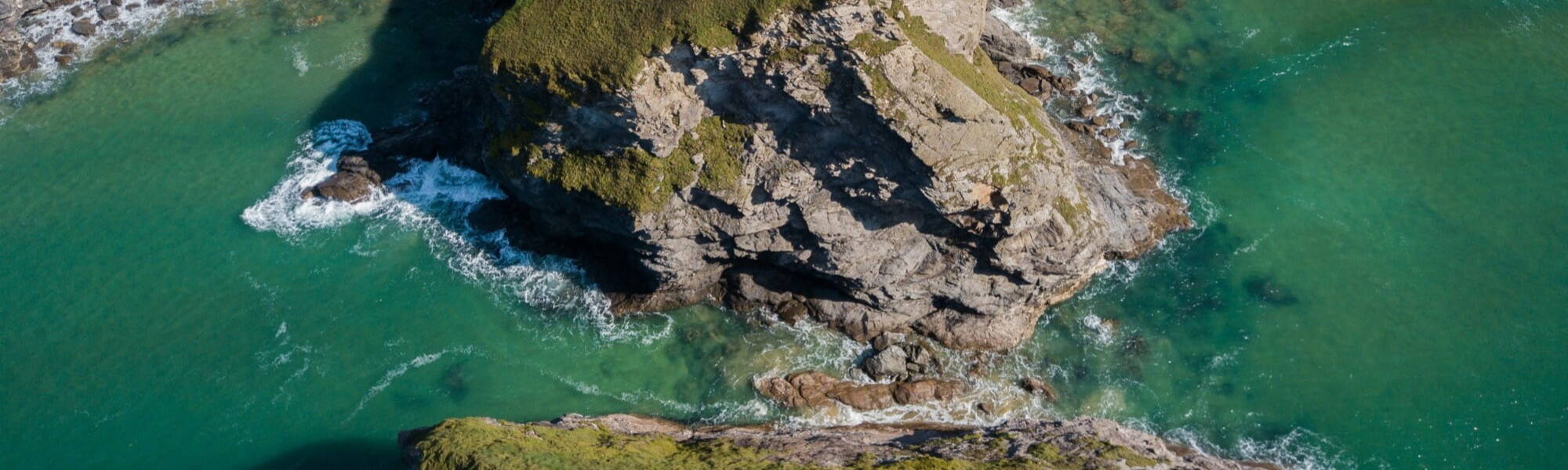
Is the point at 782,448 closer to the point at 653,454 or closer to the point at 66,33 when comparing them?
the point at 653,454

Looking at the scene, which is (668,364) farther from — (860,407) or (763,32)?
(763,32)

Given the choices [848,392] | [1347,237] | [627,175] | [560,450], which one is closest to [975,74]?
[848,392]

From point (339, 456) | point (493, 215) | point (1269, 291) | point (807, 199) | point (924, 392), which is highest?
point (807, 199)

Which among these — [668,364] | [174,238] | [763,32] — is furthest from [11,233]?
[763,32]

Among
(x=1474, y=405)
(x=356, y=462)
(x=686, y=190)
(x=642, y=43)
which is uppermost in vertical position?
(x=642, y=43)

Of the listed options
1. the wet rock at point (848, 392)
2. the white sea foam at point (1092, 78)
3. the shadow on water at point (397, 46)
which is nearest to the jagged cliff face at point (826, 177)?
the wet rock at point (848, 392)

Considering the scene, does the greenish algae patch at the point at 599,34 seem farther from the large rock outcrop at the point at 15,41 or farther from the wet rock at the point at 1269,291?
the large rock outcrop at the point at 15,41
